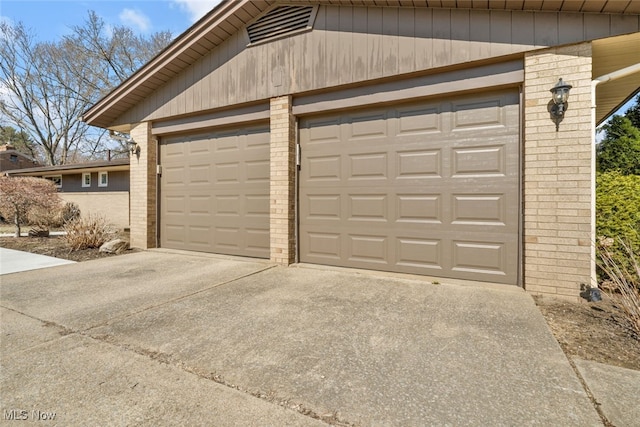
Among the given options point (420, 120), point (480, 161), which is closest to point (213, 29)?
point (420, 120)

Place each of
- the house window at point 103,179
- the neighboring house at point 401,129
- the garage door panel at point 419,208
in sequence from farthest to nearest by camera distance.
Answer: the house window at point 103,179, the garage door panel at point 419,208, the neighboring house at point 401,129

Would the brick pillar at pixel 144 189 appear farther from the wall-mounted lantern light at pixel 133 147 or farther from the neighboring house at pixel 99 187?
the neighboring house at pixel 99 187

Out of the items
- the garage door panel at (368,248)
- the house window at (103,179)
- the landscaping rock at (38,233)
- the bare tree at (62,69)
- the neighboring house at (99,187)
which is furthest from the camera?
the bare tree at (62,69)

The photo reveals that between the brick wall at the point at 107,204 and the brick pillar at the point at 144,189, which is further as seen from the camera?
the brick wall at the point at 107,204

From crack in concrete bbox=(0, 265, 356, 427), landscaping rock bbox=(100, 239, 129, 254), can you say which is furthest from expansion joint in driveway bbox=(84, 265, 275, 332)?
landscaping rock bbox=(100, 239, 129, 254)

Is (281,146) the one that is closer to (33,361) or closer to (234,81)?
(234,81)

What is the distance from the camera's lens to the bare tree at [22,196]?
877cm

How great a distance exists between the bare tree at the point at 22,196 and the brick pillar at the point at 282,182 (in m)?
8.60

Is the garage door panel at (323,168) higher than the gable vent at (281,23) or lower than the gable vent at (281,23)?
lower

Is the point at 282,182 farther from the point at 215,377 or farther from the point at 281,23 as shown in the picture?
the point at 215,377

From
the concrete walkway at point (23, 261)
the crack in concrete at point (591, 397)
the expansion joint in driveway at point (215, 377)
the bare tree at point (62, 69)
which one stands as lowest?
the expansion joint in driveway at point (215, 377)

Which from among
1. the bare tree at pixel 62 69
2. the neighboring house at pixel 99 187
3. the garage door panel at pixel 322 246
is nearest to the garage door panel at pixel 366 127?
the garage door panel at pixel 322 246

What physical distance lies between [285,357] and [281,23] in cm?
533

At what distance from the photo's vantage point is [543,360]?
2.21 m
